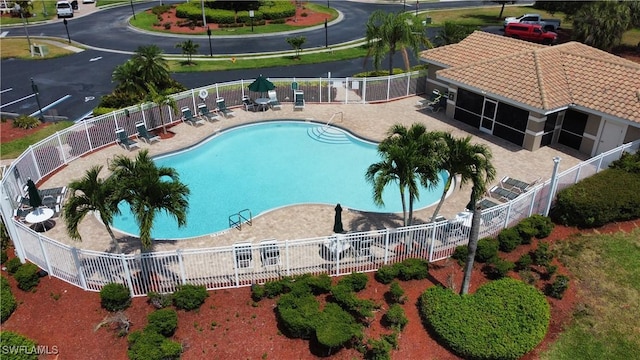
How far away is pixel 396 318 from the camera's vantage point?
1401 centimetres

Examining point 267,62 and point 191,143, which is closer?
point 191,143

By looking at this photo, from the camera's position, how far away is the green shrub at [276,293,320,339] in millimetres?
13547

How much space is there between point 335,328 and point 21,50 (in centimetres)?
4577

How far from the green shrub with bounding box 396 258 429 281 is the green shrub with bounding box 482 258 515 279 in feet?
6.94

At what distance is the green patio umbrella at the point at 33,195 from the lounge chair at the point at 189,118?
11.2 m

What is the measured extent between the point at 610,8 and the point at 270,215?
119ft

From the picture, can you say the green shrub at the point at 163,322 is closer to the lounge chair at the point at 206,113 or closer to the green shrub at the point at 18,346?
the green shrub at the point at 18,346

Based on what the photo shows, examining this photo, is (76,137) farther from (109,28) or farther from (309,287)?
(109,28)

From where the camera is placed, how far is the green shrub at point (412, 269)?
52.0 feet

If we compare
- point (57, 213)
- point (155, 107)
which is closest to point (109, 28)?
point (155, 107)

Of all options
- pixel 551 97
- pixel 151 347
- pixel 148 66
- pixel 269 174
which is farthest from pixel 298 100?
pixel 151 347

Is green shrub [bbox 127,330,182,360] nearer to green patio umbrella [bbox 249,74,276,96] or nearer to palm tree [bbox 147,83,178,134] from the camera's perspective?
palm tree [bbox 147,83,178,134]

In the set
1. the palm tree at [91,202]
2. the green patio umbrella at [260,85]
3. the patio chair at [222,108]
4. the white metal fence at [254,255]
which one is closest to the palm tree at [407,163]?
the white metal fence at [254,255]

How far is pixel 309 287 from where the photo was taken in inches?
596
